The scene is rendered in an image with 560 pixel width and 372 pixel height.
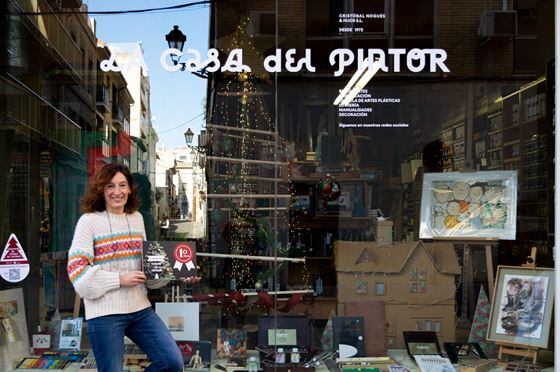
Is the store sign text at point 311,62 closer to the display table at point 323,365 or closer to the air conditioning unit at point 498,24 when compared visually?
the air conditioning unit at point 498,24

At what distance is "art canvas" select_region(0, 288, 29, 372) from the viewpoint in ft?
15.1

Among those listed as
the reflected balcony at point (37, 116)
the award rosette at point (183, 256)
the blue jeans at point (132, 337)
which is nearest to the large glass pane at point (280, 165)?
the reflected balcony at point (37, 116)

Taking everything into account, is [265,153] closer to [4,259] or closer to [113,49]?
[113,49]

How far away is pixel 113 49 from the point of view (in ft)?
16.7

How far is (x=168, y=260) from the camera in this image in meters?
4.06

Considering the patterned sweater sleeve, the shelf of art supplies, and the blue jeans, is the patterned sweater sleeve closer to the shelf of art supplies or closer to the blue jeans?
the blue jeans

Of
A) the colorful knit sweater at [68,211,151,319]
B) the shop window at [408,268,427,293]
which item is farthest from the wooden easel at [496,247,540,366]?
the colorful knit sweater at [68,211,151,319]

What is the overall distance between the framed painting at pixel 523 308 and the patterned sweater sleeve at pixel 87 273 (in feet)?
8.81

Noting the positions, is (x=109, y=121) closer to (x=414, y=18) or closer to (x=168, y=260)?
(x=168, y=260)

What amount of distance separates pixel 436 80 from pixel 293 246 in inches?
69.8

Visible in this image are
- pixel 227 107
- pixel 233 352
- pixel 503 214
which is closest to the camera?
pixel 233 352

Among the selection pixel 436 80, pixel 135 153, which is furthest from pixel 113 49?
pixel 436 80

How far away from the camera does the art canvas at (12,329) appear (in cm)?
460

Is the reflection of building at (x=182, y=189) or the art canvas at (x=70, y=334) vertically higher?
the reflection of building at (x=182, y=189)
